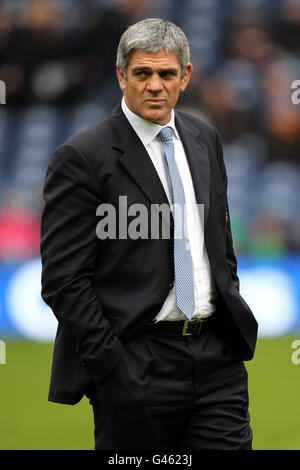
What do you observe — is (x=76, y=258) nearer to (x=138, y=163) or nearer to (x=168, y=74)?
(x=138, y=163)

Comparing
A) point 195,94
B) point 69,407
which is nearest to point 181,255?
point 69,407

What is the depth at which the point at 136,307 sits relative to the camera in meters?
2.55

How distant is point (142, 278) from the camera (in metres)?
2.57

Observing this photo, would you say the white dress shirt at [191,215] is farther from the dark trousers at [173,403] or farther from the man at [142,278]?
the dark trousers at [173,403]

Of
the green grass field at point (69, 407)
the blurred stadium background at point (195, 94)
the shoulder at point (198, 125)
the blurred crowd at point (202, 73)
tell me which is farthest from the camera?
the blurred crowd at point (202, 73)

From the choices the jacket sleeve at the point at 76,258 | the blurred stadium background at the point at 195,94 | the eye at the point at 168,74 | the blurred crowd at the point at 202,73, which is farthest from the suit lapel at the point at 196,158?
the blurred crowd at the point at 202,73

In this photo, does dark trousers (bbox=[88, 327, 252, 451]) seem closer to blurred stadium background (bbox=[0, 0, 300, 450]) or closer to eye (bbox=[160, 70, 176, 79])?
eye (bbox=[160, 70, 176, 79])

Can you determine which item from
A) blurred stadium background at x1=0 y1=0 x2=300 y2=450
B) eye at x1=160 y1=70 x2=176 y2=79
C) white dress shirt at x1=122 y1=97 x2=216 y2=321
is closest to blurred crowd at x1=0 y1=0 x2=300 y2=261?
blurred stadium background at x1=0 y1=0 x2=300 y2=450

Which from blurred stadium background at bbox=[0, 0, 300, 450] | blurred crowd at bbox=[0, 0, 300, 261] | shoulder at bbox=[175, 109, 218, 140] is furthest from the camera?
blurred crowd at bbox=[0, 0, 300, 261]

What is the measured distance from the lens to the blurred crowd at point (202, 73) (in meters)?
8.95

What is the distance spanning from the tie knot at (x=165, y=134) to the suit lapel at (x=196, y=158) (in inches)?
2.8

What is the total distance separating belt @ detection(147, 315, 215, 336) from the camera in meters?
2.61

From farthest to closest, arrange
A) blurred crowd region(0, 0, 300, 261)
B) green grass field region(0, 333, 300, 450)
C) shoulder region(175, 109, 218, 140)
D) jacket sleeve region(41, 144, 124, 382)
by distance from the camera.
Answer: blurred crowd region(0, 0, 300, 261), green grass field region(0, 333, 300, 450), shoulder region(175, 109, 218, 140), jacket sleeve region(41, 144, 124, 382)

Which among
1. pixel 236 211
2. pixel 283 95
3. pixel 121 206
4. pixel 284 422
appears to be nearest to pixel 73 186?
pixel 121 206
